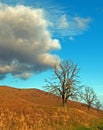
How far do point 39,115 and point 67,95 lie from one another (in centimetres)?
2882

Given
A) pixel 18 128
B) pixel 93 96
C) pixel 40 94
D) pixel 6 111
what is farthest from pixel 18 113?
pixel 40 94

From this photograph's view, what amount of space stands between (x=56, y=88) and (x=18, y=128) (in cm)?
4547

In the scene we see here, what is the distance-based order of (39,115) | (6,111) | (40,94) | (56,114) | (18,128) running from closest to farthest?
(18,128), (6,111), (39,115), (56,114), (40,94)

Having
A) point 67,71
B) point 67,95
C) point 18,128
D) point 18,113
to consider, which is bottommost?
point 18,128

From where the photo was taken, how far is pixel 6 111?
128 ft

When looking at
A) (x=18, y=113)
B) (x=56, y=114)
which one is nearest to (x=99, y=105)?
(x=56, y=114)

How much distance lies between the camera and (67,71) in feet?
241

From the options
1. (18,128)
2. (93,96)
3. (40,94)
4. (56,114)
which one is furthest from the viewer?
(40,94)

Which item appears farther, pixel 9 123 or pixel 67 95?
pixel 67 95

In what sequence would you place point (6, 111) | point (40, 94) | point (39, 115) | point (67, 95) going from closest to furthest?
point (6, 111) → point (39, 115) → point (67, 95) → point (40, 94)

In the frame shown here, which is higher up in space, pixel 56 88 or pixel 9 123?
pixel 56 88

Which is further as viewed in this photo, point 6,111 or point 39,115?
point 39,115

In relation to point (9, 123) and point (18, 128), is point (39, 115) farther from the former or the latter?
point (18, 128)

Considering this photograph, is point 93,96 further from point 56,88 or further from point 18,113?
point 18,113
